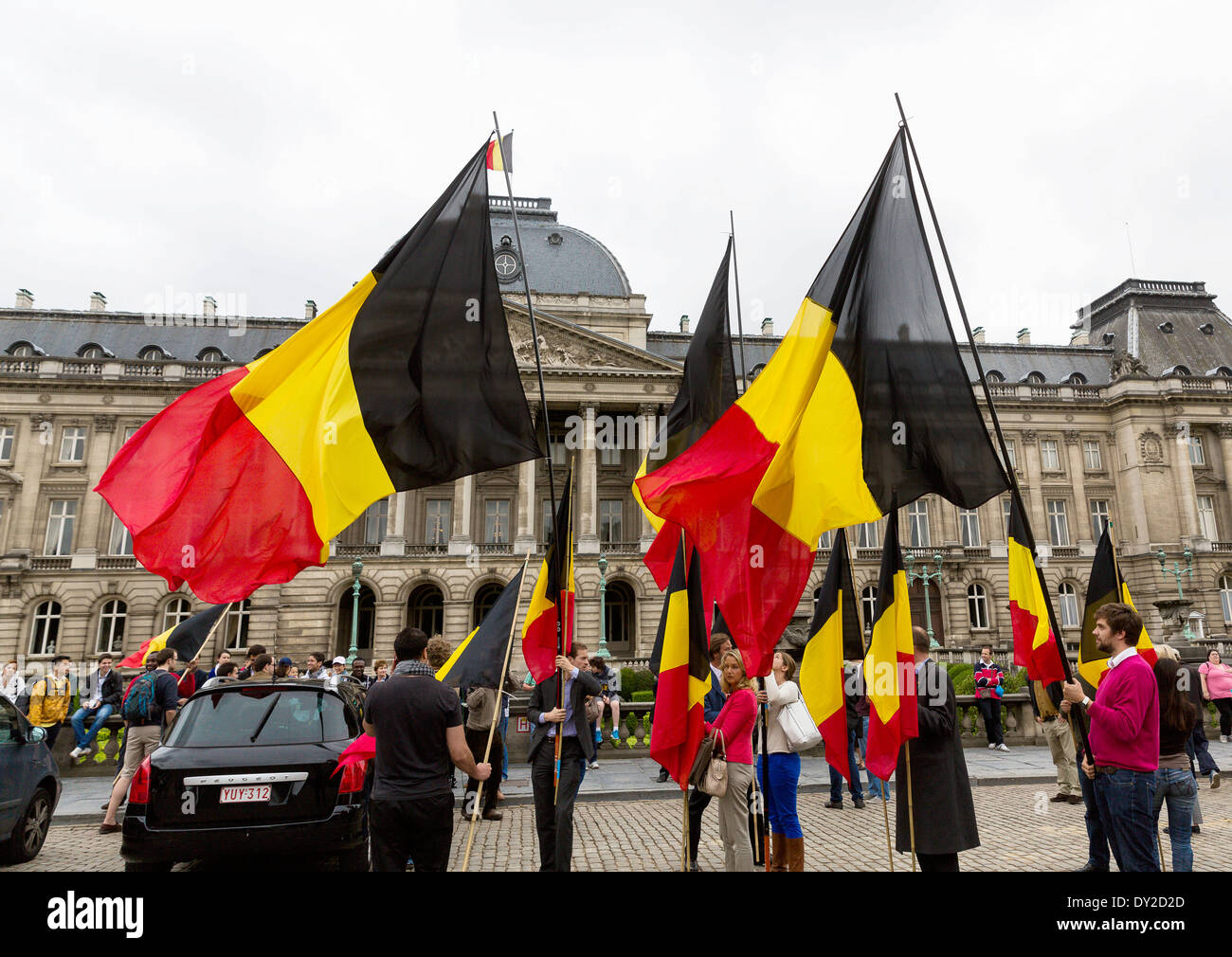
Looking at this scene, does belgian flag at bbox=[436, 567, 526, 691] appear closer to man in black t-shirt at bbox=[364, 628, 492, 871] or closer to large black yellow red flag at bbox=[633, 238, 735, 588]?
large black yellow red flag at bbox=[633, 238, 735, 588]

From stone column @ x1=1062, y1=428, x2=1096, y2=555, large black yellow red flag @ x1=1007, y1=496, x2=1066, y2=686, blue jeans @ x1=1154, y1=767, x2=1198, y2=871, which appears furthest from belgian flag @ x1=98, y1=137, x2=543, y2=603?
stone column @ x1=1062, y1=428, x2=1096, y2=555

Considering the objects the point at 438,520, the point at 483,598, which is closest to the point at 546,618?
the point at 483,598

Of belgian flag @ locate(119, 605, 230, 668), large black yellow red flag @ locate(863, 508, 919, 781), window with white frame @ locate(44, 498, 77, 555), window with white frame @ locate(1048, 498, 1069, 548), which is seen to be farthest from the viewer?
window with white frame @ locate(1048, 498, 1069, 548)

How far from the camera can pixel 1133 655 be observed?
5.14 meters

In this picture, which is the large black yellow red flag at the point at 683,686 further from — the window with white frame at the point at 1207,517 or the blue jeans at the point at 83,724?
the window with white frame at the point at 1207,517

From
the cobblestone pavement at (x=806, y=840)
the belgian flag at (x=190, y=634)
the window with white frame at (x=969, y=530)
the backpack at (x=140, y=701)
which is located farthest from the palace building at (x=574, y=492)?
the backpack at (x=140, y=701)

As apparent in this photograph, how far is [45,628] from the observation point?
39406 millimetres

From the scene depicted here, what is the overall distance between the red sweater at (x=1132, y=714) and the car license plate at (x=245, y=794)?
248 inches

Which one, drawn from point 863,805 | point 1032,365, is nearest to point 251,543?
point 863,805

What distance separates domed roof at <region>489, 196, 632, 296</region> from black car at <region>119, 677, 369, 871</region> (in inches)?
1576

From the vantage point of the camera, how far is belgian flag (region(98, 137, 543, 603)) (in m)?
5.54

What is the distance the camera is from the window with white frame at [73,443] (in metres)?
41.8
